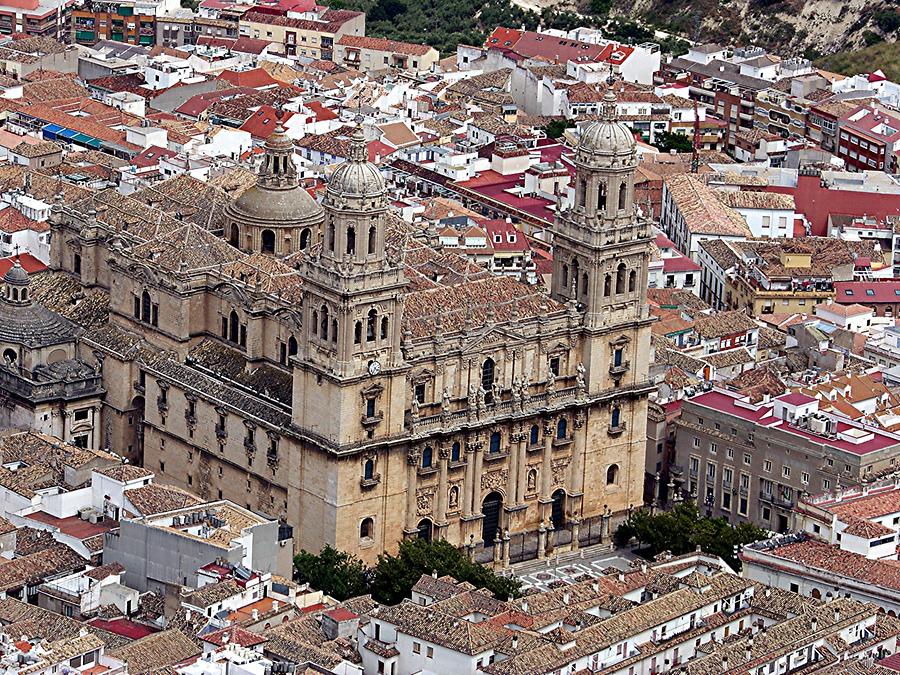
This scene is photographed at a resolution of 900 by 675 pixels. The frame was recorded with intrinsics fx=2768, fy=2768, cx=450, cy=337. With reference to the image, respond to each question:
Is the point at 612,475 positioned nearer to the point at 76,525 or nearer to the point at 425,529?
the point at 425,529

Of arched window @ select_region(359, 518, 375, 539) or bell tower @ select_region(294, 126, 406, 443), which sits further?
arched window @ select_region(359, 518, 375, 539)

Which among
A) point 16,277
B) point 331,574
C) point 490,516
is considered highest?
point 16,277

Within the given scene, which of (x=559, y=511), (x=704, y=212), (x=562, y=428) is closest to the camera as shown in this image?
(x=562, y=428)

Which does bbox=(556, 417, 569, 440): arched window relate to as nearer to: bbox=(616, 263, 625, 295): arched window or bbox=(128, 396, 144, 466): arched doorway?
bbox=(616, 263, 625, 295): arched window

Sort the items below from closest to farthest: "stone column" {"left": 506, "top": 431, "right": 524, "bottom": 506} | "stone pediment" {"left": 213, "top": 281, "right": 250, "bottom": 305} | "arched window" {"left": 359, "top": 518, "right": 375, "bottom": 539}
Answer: "arched window" {"left": 359, "top": 518, "right": 375, "bottom": 539}, "stone column" {"left": 506, "top": 431, "right": 524, "bottom": 506}, "stone pediment" {"left": 213, "top": 281, "right": 250, "bottom": 305}

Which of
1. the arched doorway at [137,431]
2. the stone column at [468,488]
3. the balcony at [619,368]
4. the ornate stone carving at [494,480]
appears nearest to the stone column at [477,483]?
the stone column at [468,488]

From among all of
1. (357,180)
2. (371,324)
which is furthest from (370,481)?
(357,180)

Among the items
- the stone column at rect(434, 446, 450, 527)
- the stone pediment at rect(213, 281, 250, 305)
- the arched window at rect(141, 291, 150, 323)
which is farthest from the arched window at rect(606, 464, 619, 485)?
the arched window at rect(141, 291, 150, 323)
